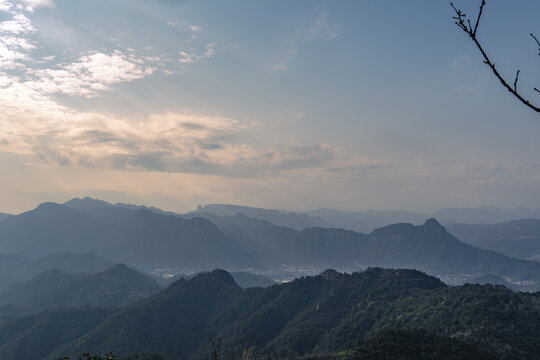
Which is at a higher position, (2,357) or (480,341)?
(480,341)

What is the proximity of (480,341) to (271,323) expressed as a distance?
341 feet

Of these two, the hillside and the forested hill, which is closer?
the hillside

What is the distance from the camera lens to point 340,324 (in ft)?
504

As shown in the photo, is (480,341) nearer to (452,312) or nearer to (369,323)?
(452,312)

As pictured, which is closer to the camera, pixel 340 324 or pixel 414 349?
pixel 414 349

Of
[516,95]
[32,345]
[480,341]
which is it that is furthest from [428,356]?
[32,345]

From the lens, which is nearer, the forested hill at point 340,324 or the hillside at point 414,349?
the hillside at point 414,349

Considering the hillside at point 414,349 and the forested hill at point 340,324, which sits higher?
the hillside at point 414,349

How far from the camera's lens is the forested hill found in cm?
10675

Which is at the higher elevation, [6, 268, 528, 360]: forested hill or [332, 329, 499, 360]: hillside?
[332, 329, 499, 360]: hillside

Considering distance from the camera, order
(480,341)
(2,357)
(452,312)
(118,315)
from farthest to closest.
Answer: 1. (118,315)
2. (2,357)
3. (452,312)
4. (480,341)

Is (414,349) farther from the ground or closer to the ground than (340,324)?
farther from the ground

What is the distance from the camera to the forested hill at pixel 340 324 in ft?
350

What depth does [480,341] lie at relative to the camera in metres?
93.6
